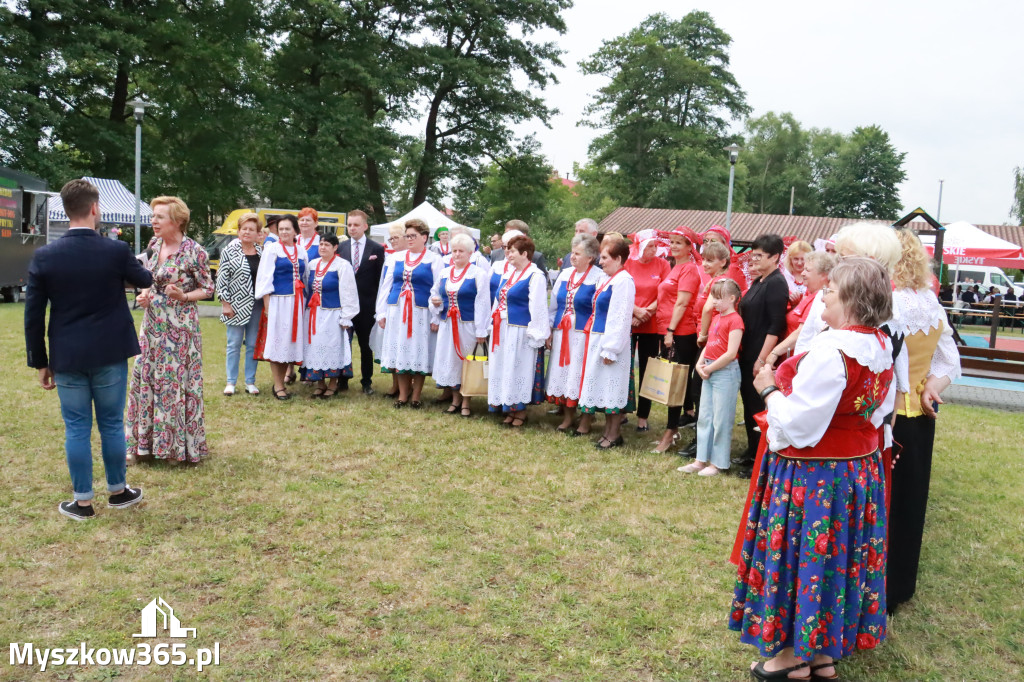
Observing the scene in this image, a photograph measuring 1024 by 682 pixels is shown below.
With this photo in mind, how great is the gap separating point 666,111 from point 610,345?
3799cm

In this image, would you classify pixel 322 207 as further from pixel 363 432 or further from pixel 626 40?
pixel 626 40

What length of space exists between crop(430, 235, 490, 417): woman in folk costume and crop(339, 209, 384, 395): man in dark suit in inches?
41.1

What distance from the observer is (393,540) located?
4367 mm

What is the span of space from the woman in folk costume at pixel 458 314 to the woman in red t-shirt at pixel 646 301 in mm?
1501

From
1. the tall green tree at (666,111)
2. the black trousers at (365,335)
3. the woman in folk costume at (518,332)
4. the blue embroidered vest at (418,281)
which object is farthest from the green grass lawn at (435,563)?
the tall green tree at (666,111)

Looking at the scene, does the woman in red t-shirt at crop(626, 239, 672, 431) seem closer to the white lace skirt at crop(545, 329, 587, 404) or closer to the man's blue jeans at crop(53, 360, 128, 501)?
the white lace skirt at crop(545, 329, 587, 404)

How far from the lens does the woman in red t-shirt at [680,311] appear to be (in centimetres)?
661

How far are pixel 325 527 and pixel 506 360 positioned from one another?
296 cm

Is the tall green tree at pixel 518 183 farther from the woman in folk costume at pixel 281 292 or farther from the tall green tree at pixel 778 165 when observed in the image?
the tall green tree at pixel 778 165

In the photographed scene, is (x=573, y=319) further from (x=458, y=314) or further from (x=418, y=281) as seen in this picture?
(x=418, y=281)

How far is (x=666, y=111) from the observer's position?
136ft

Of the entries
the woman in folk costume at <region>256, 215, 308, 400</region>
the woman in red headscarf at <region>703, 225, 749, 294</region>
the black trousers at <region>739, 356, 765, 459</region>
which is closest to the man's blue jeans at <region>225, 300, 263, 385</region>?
the woman in folk costume at <region>256, 215, 308, 400</region>

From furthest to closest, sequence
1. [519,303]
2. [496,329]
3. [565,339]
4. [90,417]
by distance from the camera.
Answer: [496,329], [519,303], [565,339], [90,417]

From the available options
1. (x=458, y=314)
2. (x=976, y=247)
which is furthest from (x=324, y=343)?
(x=976, y=247)
